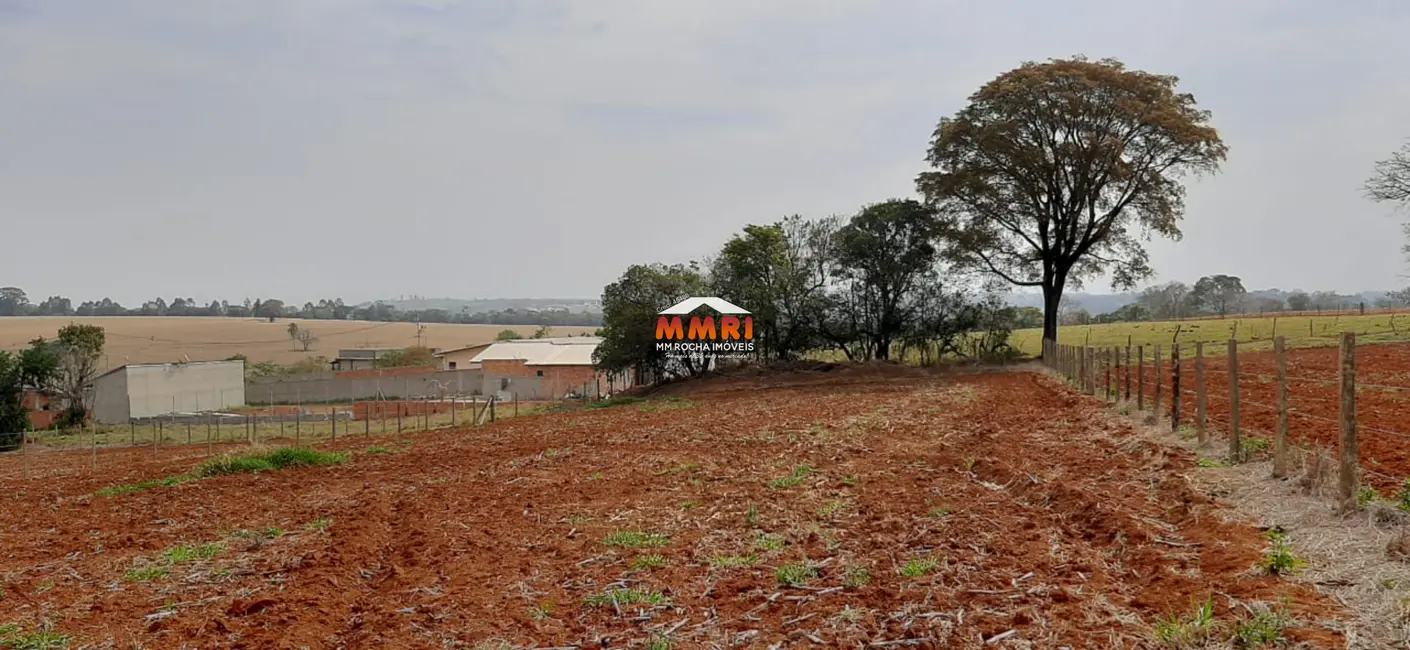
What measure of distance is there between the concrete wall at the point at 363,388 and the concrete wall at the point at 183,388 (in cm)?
197

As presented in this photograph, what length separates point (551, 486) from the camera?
1112cm

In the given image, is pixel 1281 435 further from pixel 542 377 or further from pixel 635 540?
pixel 542 377

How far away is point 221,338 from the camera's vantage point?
104312 millimetres

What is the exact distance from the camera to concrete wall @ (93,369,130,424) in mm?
43938

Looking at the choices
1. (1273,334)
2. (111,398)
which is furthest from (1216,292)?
(111,398)

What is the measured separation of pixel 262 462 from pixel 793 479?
10.4 meters

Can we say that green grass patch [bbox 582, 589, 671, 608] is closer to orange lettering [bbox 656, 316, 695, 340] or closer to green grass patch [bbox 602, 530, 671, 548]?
green grass patch [bbox 602, 530, 671, 548]

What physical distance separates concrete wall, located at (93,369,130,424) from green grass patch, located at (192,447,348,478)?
112ft

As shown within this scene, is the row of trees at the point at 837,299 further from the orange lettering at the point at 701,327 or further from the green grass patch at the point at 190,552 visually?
the green grass patch at the point at 190,552

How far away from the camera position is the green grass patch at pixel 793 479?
10.0 m

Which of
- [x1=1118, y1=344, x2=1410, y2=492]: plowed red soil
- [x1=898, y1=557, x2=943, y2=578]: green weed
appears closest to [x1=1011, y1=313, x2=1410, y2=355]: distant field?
[x1=1118, y1=344, x2=1410, y2=492]: plowed red soil

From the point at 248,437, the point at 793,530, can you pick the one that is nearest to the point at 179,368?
the point at 248,437

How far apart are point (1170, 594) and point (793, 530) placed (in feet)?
10.4

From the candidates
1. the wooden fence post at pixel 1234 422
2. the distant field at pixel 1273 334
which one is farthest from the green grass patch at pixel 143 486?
the distant field at pixel 1273 334
